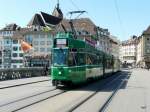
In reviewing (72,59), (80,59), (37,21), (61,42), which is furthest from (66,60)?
(37,21)

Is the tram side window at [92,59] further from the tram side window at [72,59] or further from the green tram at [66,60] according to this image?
the tram side window at [72,59]

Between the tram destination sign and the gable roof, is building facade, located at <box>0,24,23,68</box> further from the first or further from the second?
the tram destination sign

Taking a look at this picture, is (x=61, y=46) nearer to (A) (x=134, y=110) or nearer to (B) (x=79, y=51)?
(B) (x=79, y=51)

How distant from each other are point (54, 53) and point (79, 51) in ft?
6.27

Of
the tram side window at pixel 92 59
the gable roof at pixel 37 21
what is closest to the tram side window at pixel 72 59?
the tram side window at pixel 92 59

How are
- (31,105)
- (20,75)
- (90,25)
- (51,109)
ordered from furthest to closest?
(90,25) < (20,75) < (31,105) < (51,109)

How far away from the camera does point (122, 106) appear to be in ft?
54.3

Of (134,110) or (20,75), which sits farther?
(20,75)

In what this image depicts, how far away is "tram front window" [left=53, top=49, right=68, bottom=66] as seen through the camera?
24.9m

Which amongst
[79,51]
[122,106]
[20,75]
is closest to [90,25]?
[20,75]

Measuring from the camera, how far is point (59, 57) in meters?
25.0

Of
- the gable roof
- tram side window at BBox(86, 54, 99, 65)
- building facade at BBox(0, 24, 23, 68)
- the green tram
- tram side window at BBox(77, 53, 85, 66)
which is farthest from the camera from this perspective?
the gable roof

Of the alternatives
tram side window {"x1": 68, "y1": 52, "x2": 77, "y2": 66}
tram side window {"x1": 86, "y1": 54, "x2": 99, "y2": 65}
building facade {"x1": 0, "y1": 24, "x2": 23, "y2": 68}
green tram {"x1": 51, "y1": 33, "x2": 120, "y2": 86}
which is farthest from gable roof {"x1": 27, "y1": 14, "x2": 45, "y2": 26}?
tram side window {"x1": 68, "y1": 52, "x2": 77, "y2": 66}

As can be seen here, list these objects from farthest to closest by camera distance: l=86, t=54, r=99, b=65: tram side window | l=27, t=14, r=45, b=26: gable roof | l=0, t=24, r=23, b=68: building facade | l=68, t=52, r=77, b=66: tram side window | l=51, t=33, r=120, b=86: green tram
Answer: l=27, t=14, r=45, b=26: gable roof, l=0, t=24, r=23, b=68: building facade, l=86, t=54, r=99, b=65: tram side window, l=68, t=52, r=77, b=66: tram side window, l=51, t=33, r=120, b=86: green tram
